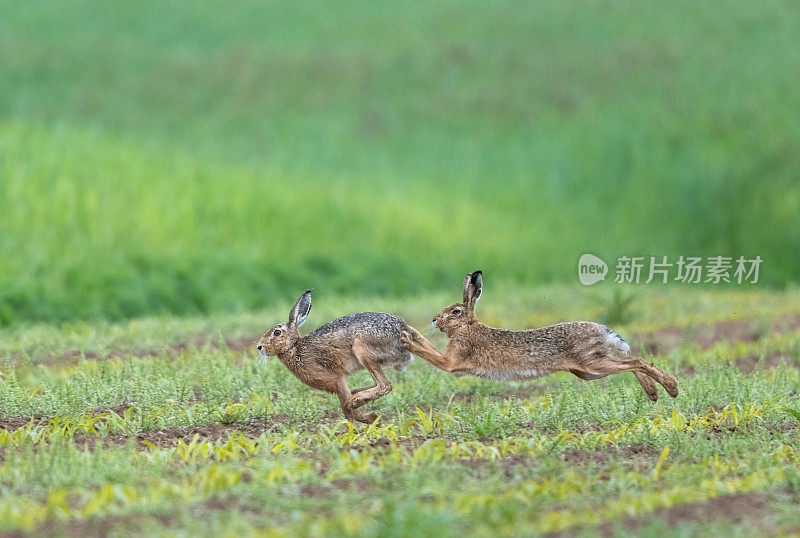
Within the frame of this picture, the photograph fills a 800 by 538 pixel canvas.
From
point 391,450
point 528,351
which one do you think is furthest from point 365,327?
point 528,351

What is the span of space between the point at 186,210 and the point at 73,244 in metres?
1.90

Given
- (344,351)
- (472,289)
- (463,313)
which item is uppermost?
(472,289)

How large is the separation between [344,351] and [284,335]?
381 millimetres

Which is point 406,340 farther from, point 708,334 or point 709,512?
point 708,334

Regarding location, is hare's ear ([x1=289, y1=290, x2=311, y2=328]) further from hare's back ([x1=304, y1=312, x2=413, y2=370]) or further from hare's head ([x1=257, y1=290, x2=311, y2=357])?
hare's back ([x1=304, y1=312, x2=413, y2=370])

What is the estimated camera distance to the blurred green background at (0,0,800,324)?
13.9 m

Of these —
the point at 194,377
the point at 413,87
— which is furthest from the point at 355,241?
the point at 194,377

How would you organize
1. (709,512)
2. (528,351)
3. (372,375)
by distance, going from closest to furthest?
(709,512) < (372,375) < (528,351)

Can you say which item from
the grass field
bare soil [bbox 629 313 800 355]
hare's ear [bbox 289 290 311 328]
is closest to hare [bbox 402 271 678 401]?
the grass field

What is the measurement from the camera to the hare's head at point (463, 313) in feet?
20.8

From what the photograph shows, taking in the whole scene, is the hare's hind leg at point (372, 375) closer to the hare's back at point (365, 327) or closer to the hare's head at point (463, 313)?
the hare's back at point (365, 327)

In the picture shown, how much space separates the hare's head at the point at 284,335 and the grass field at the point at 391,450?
0.48 meters

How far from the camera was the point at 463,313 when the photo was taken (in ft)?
21.2

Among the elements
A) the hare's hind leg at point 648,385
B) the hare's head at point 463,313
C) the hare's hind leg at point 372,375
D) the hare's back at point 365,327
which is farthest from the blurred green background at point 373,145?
the hare's hind leg at point 648,385
